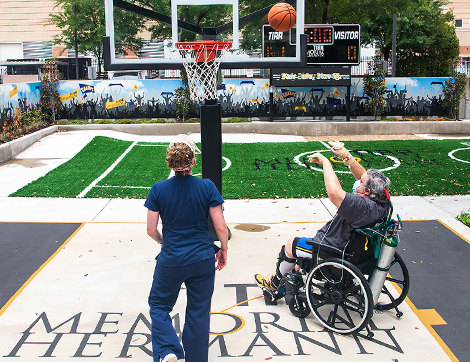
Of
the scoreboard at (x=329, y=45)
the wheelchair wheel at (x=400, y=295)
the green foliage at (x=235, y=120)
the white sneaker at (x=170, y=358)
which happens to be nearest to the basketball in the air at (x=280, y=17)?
the wheelchair wheel at (x=400, y=295)

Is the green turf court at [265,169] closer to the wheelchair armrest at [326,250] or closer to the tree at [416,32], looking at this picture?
the wheelchair armrest at [326,250]

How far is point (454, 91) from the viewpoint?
17641mm

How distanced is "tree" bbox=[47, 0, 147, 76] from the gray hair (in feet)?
73.6

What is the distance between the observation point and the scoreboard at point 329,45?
55.9 feet

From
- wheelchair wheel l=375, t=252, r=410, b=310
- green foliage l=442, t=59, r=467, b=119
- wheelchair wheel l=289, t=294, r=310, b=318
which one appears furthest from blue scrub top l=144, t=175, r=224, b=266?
green foliage l=442, t=59, r=467, b=119

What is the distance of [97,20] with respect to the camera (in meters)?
26.7

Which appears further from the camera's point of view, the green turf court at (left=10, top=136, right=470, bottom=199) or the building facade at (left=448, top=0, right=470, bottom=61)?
the building facade at (left=448, top=0, right=470, bottom=61)

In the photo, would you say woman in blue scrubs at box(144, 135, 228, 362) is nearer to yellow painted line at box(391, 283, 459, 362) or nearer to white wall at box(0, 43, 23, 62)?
yellow painted line at box(391, 283, 459, 362)

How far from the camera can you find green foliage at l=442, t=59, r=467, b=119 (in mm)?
17516

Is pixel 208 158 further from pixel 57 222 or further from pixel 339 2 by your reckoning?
pixel 339 2

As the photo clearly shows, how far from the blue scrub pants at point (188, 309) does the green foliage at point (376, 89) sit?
15495 mm

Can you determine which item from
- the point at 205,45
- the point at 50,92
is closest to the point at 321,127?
the point at 50,92

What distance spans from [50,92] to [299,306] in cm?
1523

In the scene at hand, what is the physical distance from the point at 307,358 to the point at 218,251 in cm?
119
